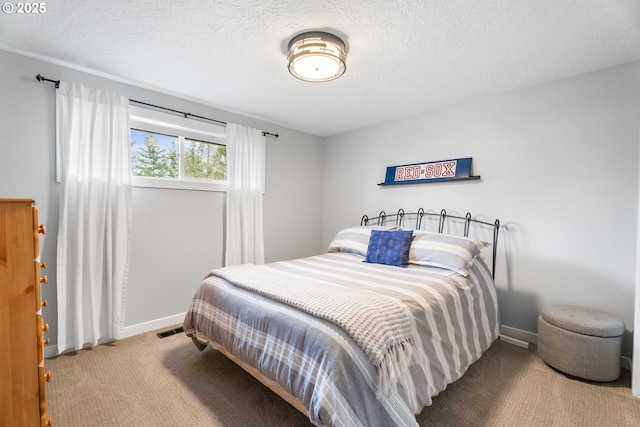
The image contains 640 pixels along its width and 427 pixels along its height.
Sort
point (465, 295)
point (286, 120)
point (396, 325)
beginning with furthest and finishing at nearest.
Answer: point (286, 120) < point (465, 295) < point (396, 325)

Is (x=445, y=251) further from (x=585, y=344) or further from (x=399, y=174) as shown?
(x=399, y=174)

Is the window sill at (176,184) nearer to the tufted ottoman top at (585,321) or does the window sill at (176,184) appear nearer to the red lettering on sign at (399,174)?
the red lettering on sign at (399,174)

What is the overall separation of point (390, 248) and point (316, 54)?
1.71m

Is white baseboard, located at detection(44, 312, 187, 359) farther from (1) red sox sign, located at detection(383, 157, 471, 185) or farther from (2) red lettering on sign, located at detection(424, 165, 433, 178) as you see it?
(2) red lettering on sign, located at detection(424, 165, 433, 178)

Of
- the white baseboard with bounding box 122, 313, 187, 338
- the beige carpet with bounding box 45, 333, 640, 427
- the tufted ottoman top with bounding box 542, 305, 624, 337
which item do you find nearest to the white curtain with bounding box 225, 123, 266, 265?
the white baseboard with bounding box 122, 313, 187, 338

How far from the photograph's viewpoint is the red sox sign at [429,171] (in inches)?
115

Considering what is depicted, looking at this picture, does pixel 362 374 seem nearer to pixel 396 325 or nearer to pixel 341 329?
pixel 341 329

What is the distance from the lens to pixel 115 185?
2465mm

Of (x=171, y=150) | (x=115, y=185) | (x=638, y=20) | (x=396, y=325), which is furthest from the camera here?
(x=171, y=150)

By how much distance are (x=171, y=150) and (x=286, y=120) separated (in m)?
1.42

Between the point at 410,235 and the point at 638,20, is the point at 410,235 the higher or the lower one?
the lower one

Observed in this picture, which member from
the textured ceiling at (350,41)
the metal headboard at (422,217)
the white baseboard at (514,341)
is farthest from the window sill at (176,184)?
the white baseboard at (514,341)

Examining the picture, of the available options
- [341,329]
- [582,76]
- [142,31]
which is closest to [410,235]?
[341,329]

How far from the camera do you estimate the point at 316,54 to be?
1796 millimetres
